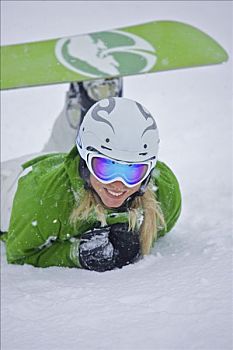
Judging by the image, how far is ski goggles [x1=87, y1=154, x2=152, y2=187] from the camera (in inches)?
90.6

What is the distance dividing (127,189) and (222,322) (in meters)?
0.83

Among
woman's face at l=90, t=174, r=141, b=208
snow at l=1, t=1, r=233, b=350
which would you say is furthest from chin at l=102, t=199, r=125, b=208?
snow at l=1, t=1, r=233, b=350

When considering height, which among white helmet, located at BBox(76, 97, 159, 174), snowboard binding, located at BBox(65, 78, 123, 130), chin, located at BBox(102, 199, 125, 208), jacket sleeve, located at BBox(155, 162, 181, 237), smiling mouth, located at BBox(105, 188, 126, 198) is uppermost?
white helmet, located at BBox(76, 97, 159, 174)

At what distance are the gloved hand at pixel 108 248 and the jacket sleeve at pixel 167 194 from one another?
0.66ft

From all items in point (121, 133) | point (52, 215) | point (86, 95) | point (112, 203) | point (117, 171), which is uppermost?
point (121, 133)

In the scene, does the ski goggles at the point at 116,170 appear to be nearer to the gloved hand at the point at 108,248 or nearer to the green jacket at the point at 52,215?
the green jacket at the point at 52,215

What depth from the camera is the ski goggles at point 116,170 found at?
230 cm

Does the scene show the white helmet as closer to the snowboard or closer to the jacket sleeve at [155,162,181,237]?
the jacket sleeve at [155,162,181,237]

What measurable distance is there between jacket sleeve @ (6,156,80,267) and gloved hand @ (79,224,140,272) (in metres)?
0.06

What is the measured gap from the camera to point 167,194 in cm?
270

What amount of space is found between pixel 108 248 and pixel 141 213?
20 centimetres

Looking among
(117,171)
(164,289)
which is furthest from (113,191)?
(164,289)

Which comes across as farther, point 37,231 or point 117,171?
point 37,231

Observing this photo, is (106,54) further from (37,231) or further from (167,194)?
(37,231)
